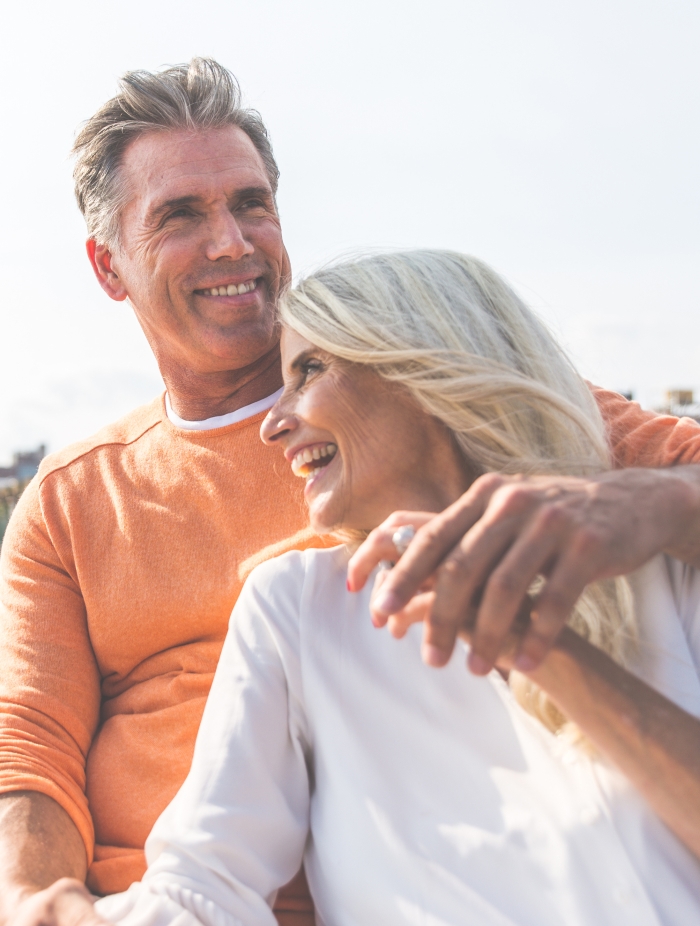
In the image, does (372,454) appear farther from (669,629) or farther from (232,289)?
(232,289)

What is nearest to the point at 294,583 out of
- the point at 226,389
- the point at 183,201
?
the point at 226,389

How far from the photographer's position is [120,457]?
3.05 meters

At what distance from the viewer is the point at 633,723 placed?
1.52 meters

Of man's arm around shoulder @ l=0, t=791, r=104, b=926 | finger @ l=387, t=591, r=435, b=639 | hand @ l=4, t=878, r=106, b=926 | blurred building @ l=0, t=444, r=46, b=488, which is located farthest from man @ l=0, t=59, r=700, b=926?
blurred building @ l=0, t=444, r=46, b=488

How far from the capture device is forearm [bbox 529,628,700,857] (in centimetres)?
151

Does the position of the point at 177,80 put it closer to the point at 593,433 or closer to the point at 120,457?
the point at 120,457

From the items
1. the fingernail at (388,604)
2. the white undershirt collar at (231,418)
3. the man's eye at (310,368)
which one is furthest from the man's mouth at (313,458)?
the fingernail at (388,604)

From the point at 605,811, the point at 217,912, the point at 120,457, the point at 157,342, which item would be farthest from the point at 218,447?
the point at 605,811

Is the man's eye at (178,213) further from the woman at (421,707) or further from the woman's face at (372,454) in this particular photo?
the woman's face at (372,454)

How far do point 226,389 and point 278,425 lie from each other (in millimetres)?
827

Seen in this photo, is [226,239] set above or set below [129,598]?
above

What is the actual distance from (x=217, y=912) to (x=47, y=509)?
1.56 metres

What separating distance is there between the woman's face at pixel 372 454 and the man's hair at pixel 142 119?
140 centimetres

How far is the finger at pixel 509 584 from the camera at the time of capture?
49.6 inches
